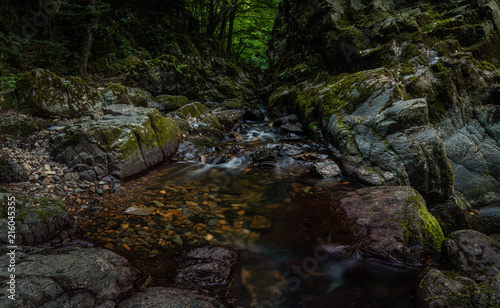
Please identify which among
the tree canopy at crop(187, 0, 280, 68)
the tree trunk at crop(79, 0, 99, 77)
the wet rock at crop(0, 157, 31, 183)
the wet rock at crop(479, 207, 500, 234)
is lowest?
the wet rock at crop(479, 207, 500, 234)

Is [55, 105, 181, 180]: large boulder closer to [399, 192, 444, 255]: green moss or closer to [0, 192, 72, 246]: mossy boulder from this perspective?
[0, 192, 72, 246]: mossy boulder

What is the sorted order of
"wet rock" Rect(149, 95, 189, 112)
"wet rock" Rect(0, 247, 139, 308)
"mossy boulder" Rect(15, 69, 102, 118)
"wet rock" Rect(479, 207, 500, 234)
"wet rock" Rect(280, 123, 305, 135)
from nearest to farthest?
"wet rock" Rect(0, 247, 139, 308)
"wet rock" Rect(479, 207, 500, 234)
"mossy boulder" Rect(15, 69, 102, 118)
"wet rock" Rect(280, 123, 305, 135)
"wet rock" Rect(149, 95, 189, 112)

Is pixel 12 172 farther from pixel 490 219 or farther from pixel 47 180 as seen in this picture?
pixel 490 219

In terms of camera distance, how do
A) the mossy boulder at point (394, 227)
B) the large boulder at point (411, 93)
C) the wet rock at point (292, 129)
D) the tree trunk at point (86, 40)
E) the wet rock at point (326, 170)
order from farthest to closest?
1. the tree trunk at point (86, 40)
2. the wet rock at point (292, 129)
3. the wet rock at point (326, 170)
4. the large boulder at point (411, 93)
5. the mossy boulder at point (394, 227)

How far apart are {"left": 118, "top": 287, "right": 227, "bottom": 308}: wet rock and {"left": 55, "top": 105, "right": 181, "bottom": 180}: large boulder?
3.24 meters

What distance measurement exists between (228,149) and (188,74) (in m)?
8.19

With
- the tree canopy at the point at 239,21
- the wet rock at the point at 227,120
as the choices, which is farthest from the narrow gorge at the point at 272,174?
the tree canopy at the point at 239,21

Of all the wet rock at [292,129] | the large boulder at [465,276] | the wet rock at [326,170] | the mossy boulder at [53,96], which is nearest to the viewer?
the large boulder at [465,276]

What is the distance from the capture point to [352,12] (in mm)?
10961

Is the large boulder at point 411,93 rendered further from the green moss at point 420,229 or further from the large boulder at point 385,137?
the green moss at point 420,229

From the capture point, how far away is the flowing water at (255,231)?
2656 millimetres

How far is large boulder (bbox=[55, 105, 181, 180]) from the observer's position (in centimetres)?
482

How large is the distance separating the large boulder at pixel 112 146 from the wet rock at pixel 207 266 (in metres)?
2.86

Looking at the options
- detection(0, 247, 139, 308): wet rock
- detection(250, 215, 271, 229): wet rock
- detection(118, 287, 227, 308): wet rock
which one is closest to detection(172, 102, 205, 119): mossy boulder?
detection(250, 215, 271, 229): wet rock
